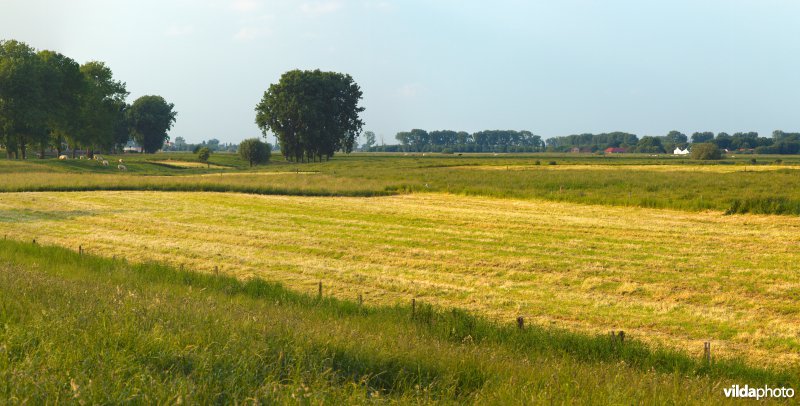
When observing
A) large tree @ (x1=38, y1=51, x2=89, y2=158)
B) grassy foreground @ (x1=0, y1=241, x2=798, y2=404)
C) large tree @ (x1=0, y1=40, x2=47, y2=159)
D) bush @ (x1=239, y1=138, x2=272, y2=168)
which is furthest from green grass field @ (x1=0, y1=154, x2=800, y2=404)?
bush @ (x1=239, y1=138, x2=272, y2=168)

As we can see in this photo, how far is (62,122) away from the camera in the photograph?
8969 centimetres

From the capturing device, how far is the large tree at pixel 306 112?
108375 millimetres

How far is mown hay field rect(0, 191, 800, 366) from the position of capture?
14.6m

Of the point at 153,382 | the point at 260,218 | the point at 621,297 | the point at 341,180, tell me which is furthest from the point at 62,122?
the point at 153,382

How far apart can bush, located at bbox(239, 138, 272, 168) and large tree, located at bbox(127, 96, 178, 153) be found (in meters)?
40.9

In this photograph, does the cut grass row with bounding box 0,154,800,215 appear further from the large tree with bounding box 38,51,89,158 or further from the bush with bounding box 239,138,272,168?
the bush with bounding box 239,138,272,168

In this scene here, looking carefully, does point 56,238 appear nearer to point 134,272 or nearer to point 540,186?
point 134,272

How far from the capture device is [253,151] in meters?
118

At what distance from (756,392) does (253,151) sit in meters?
114

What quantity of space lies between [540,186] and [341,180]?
55.3 ft

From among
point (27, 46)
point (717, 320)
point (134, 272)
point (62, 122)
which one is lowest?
point (717, 320)

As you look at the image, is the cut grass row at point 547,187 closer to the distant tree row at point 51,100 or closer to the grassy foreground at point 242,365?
the grassy foreground at point 242,365

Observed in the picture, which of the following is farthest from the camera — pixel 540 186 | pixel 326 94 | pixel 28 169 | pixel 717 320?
pixel 326 94

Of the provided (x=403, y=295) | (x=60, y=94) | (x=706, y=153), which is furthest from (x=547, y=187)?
(x=60, y=94)
